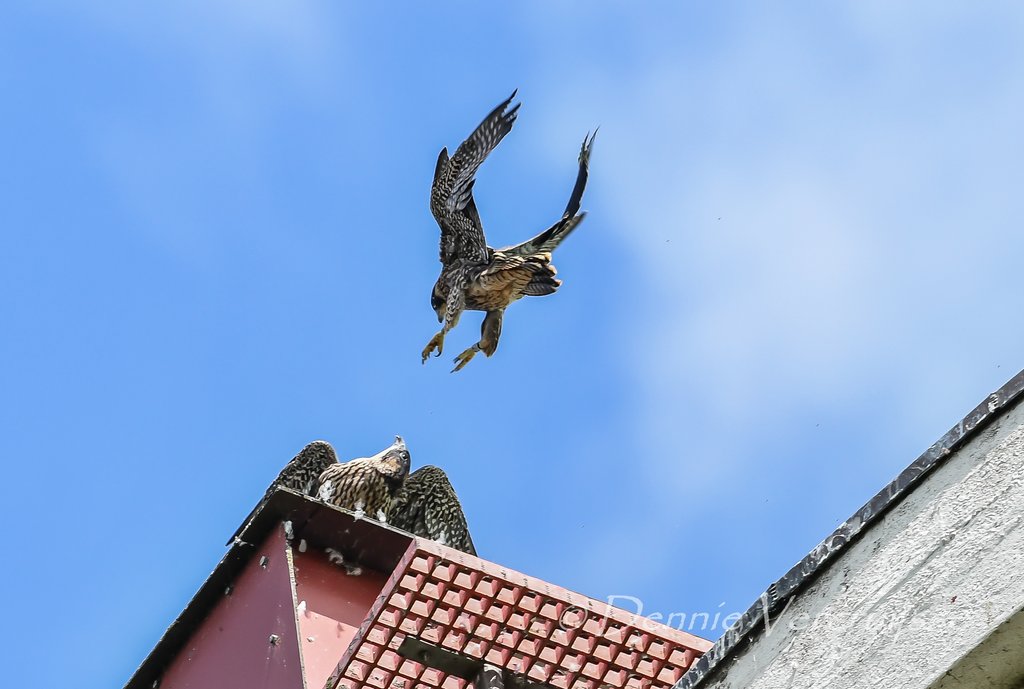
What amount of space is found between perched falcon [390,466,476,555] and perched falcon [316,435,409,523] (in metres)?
0.08

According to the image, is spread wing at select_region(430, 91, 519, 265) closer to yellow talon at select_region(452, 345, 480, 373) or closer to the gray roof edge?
yellow talon at select_region(452, 345, 480, 373)

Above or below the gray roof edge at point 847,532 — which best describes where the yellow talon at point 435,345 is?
above

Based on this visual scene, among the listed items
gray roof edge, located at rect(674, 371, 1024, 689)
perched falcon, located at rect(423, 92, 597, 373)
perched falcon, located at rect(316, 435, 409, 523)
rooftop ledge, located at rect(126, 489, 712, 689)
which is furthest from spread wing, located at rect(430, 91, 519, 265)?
gray roof edge, located at rect(674, 371, 1024, 689)

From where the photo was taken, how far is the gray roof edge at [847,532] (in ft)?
11.5

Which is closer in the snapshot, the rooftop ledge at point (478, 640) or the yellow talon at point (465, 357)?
the rooftop ledge at point (478, 640)

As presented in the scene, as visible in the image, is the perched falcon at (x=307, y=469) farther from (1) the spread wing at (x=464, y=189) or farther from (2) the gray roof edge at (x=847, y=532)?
(2) the gray roof edge at (x=847, y=532)

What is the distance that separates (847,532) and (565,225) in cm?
826

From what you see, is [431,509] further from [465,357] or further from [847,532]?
[847,532]

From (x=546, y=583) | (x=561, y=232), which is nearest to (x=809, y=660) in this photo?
(x=546, y=583)

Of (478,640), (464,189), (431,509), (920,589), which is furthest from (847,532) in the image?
(464,189)

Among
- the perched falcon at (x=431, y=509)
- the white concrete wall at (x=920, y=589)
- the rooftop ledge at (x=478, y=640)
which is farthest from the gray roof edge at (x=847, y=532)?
the perched falcon at (x=431, y=509)

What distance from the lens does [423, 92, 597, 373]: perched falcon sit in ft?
37.4

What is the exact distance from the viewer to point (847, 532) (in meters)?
3.65

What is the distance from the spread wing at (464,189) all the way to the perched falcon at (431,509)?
1.68 m
